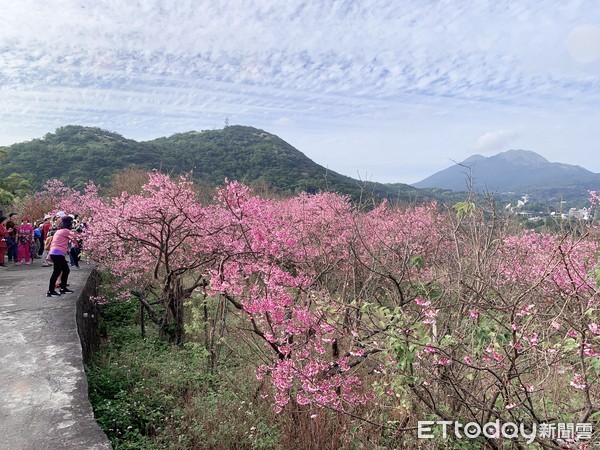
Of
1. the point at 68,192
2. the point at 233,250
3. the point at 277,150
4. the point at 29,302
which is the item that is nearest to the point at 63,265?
the point at 29,302

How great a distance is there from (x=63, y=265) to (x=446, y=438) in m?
6.63

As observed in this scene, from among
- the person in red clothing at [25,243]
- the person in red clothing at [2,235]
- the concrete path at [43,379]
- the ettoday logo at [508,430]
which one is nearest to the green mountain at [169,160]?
the person in red clothing at [25,243]

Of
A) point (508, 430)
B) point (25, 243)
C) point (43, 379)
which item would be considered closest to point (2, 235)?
point (25, 243)

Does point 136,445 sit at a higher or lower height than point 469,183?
lower

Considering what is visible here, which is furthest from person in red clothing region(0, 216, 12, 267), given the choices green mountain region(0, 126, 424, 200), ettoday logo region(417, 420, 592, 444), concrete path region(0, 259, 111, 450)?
green mountain region(0, 126, 424, 200)

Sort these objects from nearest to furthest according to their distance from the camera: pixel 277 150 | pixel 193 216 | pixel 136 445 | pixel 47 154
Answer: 1. pixel 136 445
2. pixel 193 216
3. pixel 47 154
4. pixel 277 150

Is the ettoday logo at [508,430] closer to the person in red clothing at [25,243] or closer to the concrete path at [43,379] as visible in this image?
the concrete path at [43,379]

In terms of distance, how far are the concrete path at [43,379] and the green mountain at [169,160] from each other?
2154cm

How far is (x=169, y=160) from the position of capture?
157 feet

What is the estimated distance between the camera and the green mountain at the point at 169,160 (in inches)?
1396

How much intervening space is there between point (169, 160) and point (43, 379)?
4637cm

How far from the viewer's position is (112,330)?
9.16m

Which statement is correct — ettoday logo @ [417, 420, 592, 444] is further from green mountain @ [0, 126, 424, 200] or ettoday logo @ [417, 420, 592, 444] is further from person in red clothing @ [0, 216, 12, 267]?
green mountain @ [0, 126, 424, 200]

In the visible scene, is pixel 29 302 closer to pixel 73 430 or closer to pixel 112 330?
pixel 112 330
